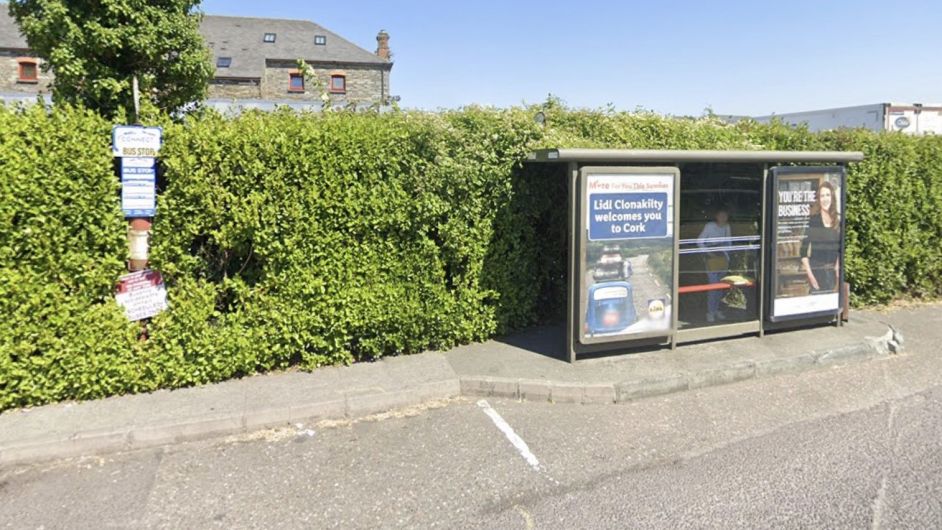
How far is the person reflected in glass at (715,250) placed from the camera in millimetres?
6277

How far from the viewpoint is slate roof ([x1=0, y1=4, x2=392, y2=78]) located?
120ft

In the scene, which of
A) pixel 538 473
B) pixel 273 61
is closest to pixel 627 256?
pixel 538 473

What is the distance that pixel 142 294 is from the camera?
4.78 m

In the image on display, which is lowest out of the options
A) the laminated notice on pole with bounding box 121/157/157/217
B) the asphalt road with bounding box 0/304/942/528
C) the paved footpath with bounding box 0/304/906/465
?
the asphalt road with bounding box 0/304/942/528

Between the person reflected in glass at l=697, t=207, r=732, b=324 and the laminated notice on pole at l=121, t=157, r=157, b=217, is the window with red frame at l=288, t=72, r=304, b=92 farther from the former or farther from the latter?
the person reflected in glass at l=697, t=207, r=732, b=324

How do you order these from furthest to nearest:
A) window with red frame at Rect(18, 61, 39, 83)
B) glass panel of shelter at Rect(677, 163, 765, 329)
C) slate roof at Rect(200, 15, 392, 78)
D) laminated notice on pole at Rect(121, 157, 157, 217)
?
slate roof at Rect(200, 15, 392, 78)
window with red frame at Rect(18, 61, 39, 83)
glass panel of shelter at Rect(677, 163, 765, 329)
laminated notice on pole at Rect(121, 157, 157, 217)

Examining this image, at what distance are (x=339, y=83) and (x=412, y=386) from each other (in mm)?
39546

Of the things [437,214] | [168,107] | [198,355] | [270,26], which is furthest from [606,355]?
[270,26]

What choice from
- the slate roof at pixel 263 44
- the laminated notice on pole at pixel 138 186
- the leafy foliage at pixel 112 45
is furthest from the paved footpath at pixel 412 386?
the slate roof at pixel 263 44

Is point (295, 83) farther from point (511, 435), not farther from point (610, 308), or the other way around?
point (511, 435)

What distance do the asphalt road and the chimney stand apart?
42.3m

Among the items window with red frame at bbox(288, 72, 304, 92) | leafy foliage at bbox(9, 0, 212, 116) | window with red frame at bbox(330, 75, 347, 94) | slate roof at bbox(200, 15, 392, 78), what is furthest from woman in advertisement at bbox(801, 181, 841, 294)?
window with red frame at bbox(288, 72, 304, 92)

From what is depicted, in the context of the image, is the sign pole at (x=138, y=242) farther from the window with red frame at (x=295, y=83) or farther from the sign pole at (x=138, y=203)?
the window with red frame at (x=295, y=83)

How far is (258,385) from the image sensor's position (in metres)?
4.96
